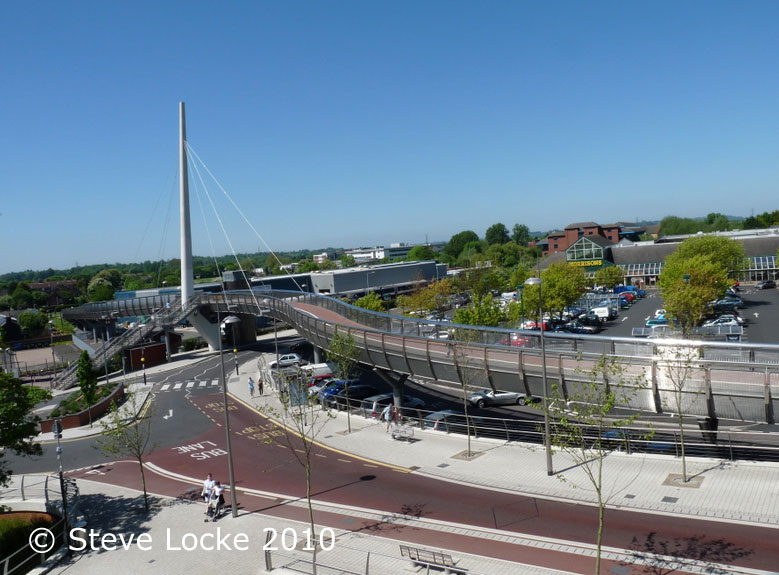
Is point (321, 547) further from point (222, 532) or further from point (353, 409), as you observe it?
point (353, 409)

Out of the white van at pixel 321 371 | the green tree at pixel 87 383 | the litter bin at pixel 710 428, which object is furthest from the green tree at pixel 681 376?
the green tree at pixel 87 383

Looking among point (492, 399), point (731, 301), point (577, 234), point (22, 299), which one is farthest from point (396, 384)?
point (22, 299)

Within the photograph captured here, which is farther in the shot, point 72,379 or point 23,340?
point 23,340

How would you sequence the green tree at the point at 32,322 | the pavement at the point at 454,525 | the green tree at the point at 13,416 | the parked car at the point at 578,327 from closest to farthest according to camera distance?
the pavement at the point at 454,525, the green tree at the point at 13,416, the parked car at the point at 578,327, the green tree at the point at 32,322

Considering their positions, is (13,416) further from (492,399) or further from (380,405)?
(492,399)

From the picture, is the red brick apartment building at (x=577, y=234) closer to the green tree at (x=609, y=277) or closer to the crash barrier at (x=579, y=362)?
the green tree at (x=609, y=277)

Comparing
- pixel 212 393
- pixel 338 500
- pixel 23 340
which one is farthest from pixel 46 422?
pixel 23 340

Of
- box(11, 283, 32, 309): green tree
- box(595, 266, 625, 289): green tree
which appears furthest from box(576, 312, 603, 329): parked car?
box(11, 283, 32, 309): green tree
